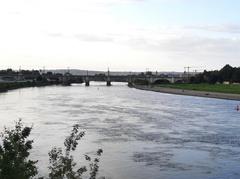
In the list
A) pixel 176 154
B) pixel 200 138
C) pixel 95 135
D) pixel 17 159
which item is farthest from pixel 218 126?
pixel 17 159

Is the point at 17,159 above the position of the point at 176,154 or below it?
above

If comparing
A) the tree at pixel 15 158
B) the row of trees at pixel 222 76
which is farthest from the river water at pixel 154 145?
the row of trees at pixel 222 76

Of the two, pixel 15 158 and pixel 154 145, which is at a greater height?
pixel 15 158

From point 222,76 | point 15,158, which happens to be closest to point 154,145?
point 15,158

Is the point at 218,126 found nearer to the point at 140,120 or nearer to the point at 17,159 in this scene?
the point at 140,120

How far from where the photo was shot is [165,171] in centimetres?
2312

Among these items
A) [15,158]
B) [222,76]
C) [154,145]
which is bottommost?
[154,145]

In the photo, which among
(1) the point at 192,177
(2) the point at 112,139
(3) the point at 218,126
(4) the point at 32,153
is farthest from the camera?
(3) the point at 218,126

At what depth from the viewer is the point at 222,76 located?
567 feet

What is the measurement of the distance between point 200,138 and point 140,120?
50.6 feet

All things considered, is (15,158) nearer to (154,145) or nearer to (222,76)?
(154,145)

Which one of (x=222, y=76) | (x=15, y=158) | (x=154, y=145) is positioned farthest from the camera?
(x=222, y=76)

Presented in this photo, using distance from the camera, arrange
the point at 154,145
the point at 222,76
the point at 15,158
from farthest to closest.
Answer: the point at 222,76, the point at 154,145, the point at 15,158

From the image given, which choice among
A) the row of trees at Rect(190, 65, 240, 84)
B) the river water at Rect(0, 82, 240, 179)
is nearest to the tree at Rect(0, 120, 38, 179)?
the river water at Rect(0, 82, 240, 179)
